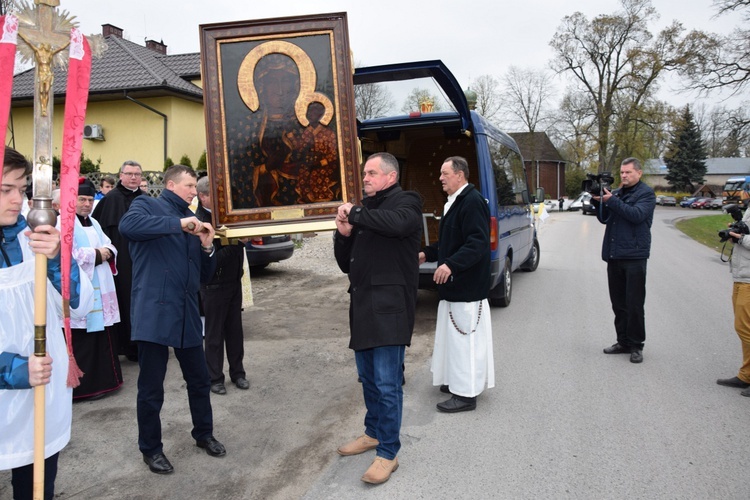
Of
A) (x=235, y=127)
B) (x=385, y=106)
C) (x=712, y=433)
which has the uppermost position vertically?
(x=385, y=106)

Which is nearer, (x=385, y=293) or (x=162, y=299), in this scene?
(x=385, y=293)

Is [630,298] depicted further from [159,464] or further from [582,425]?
[159,464]

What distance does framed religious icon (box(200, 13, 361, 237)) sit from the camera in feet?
10.4

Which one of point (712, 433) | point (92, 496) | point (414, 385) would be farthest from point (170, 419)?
point (712, 433)

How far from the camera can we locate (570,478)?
3260 mm

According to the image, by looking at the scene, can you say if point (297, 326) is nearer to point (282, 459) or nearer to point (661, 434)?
point (282, 459)

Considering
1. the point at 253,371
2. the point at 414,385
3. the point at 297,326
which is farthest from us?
the point at 297,326

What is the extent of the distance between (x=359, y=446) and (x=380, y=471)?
0.40 m

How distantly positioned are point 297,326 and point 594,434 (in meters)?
4.05

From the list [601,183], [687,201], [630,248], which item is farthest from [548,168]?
[630,248]

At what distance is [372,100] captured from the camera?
7543 mm

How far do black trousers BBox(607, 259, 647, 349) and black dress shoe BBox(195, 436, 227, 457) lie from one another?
164 inches

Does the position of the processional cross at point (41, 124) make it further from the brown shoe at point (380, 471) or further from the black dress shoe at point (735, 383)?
the black dress shoe at point (735, 383)

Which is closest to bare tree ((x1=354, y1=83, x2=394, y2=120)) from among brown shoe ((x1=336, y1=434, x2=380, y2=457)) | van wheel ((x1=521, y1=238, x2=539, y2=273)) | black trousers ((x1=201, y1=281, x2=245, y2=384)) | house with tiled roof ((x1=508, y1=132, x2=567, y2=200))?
black trousers ((x1=201, y1=281, x2=245, y2=384))
